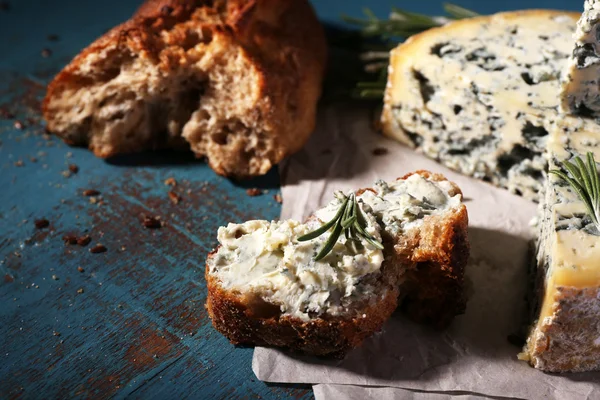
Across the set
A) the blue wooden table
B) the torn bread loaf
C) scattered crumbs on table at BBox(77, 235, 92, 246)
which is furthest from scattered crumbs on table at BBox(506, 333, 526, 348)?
scattered crumbs on table at BBox(77, 235, 92, 246)

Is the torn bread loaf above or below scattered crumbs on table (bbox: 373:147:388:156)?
above

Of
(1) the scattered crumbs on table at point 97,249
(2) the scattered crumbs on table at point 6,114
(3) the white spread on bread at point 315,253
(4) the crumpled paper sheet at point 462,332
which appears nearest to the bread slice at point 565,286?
(4) the crumpled paper sheet at point 462,332

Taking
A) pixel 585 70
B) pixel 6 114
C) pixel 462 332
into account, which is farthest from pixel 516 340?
pixel 6 114

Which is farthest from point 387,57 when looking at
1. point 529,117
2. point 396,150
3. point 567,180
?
point 567,180

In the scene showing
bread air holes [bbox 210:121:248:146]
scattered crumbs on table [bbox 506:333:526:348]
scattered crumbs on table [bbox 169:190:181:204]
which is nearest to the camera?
scattered crumbs on table [bbox 506:333:526:348]

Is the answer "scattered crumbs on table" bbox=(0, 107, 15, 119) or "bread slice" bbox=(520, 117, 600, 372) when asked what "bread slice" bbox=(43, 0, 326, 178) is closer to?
"scattered crumbs on table" bbox=(0, 107, 15, 119)

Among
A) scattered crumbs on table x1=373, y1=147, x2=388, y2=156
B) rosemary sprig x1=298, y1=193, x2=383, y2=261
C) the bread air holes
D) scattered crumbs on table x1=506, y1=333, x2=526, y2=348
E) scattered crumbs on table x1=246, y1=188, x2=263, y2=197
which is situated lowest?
scattered crumbs on table x1=506, y1=333, x2=526, y2=348

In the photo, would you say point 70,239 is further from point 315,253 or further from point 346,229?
point 346,229

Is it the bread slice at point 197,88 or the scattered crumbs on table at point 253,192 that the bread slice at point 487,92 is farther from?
the scattered crumbs on table at point 253,192
